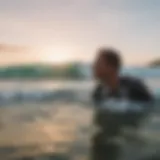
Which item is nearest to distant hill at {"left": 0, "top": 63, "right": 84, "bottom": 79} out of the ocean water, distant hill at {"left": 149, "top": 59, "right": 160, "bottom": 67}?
the ocean water

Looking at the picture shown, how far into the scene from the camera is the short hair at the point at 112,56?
670 mm

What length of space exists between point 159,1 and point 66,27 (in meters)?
Result: 0.18

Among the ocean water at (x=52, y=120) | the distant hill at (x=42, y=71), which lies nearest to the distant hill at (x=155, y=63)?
the ocean water at (x=52, y=120)

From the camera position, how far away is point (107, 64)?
674 mm

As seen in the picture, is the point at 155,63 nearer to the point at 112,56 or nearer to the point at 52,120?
the point at 112,56

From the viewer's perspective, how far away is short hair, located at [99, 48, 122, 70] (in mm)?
670

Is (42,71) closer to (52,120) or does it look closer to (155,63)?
(52,120)

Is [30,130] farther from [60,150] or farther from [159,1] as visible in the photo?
[159,1]

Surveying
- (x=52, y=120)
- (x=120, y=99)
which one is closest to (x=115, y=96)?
(x=120, y=99)

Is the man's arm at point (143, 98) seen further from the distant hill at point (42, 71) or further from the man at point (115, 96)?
the distant hill at point (42, 71)

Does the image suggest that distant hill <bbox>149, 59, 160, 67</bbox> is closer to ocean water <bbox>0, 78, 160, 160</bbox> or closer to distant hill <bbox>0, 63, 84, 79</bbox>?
ocean water <bbox>0, 78, 160, 160</bbox>

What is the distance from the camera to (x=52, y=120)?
26.0 inches

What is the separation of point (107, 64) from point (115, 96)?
0.06m

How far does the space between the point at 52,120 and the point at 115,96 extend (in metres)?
0.12
